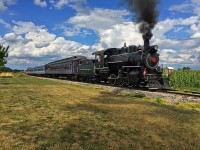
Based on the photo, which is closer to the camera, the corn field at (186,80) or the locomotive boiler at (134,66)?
the locomotive boiler at (134,66)

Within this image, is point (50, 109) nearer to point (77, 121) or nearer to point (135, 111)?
point (77, 121)

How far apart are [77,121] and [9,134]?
98.2 inches

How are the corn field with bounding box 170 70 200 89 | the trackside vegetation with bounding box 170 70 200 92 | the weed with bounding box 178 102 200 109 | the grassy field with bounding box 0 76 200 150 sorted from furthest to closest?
the corn field with bounding box 170 70 200 89
the trackside vegetation with bounding box 170 70 200 92
the weed with bounding box 178 102 200 109
the grassy field with bounding box 0 76 200 150

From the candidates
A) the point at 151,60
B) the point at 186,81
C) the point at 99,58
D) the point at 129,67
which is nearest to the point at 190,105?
the point at 151,60

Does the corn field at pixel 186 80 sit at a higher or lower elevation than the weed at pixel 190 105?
higher

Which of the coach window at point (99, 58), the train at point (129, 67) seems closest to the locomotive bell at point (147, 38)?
the train at point (129, 67)

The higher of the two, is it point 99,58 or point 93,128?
point 99,58

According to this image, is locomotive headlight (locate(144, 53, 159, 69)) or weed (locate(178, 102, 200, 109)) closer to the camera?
weed (locate(178, 102, 200, 109))

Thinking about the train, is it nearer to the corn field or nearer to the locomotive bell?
the locomotive bell

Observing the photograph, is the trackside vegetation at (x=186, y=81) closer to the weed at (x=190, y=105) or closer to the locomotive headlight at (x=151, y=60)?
the locomotive headlight at (x=151, y=60)

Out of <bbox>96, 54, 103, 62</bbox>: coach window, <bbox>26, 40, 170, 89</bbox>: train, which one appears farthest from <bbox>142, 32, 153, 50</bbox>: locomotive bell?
<bbox>96, 54, 103, 62</bbox>: coach window

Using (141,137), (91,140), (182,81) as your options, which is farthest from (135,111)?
(182,81)

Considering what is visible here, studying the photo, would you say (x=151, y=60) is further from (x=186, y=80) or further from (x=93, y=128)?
(x=93, y=128)

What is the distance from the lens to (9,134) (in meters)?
7.51
